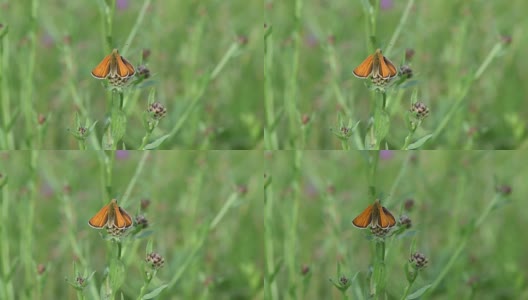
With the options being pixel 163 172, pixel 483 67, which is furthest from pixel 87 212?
pixel 483 67

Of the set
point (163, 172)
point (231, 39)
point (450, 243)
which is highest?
point (231, 39)

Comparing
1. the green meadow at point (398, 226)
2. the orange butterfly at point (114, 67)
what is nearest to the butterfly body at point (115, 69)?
the orange butterfly at point (114, 67)

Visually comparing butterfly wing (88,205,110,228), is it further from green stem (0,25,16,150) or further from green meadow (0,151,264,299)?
green stem (0,25,16,150)

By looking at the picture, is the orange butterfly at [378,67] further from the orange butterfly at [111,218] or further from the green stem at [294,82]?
the orange butterfly at [111,218]

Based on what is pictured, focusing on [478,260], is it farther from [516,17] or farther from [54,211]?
[54,211]

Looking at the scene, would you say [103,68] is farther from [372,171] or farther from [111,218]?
[372,171]

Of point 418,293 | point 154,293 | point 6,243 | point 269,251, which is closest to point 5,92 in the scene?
point 6,243
